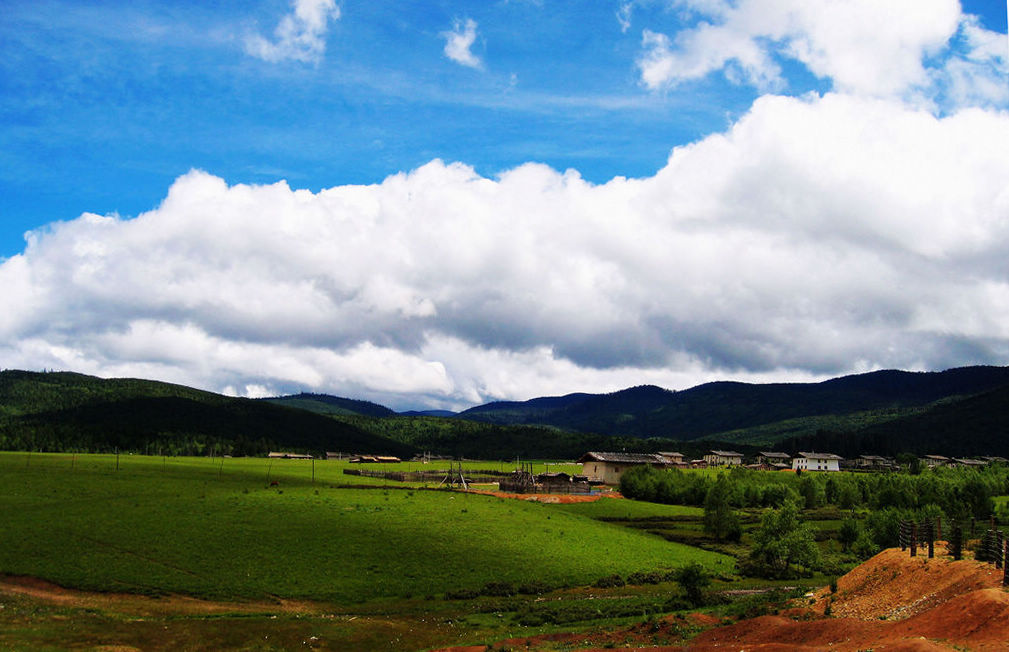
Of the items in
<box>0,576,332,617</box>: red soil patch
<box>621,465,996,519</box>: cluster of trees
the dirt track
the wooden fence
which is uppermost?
the wooden fence

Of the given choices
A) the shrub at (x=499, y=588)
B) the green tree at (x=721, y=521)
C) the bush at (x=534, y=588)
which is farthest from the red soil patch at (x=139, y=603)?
the green tree at (x=721, y=521)

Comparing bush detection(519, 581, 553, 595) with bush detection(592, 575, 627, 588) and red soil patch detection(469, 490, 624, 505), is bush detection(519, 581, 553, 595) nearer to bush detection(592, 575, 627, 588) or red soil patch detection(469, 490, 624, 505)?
bush detection(592, 575, 627, 588)

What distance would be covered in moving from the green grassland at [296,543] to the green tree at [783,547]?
3.23 metres

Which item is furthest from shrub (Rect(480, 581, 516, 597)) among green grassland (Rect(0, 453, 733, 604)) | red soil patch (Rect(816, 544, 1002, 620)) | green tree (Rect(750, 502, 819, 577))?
green tree (Rect(750, 502, 819, 577))

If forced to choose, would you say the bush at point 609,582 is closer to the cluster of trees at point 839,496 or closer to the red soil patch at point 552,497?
the cluster of trees at point 839,496

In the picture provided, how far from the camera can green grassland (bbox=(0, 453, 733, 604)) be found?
50594 mm

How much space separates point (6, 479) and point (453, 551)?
184 feet

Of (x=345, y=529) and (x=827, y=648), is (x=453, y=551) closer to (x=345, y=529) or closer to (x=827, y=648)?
(x=345, y=529)

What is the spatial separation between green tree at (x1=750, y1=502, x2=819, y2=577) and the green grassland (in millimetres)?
3230

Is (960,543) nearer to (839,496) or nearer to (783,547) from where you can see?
(783,547)

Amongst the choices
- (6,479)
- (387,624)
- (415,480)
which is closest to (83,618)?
(387,624)

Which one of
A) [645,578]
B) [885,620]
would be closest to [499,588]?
[645,578]

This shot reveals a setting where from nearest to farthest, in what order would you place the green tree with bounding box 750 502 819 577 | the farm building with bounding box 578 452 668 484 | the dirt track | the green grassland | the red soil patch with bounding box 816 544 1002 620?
1. the dirt track
2. the red soil patch with bounding box 816 544 1002 620
3. the green grassland
4. the green tree with bounding box 750 502 819 577
5. the farm building with bounding box 578 452 668 484

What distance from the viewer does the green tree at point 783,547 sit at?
205 ft
